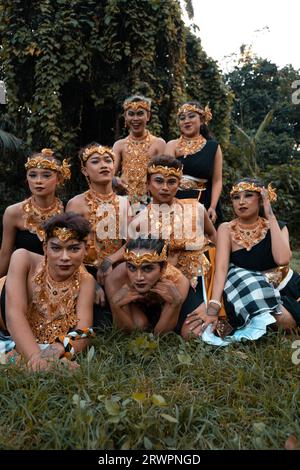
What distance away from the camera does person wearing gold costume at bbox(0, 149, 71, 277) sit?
3.80 meters

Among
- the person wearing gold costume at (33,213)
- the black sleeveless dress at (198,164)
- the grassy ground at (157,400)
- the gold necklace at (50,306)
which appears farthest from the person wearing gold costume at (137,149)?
the grassy ground at (157,400)

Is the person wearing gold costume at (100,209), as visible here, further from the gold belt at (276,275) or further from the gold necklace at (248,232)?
the gold belt at (276,275)

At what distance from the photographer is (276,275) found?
12.1ft

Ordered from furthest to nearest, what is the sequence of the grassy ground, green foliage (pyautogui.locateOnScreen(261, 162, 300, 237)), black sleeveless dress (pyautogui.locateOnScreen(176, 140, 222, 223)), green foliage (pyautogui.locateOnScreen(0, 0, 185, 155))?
green foliage (pyautogui.locateOnScreen(261, 162, 300, 237)) → green foliage (pyautogui.locateOnScreen(0, 0, 185, 155)) → black sleeveless dress (pyautogui.locateOnScreen(176, 140, 222, 223)) → the grassy ground

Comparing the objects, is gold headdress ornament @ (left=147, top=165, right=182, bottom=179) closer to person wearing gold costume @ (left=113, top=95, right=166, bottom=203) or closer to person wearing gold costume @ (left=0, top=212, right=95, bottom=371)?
person wearing gold costume @ (left=0, top=212, right=95, bottom=371)

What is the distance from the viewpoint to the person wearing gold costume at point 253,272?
11.3ft

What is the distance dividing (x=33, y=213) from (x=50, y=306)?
104 cm

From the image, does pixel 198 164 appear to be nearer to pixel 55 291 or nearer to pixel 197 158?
pixel 197 158

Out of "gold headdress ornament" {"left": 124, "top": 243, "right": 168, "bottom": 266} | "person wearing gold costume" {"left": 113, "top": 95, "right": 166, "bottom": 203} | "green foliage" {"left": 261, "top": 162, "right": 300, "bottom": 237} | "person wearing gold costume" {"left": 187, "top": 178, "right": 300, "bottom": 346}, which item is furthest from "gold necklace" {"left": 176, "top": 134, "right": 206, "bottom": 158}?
"green foliage" {"left": 261, "top": 162, "right": 300, "bottom": 237}

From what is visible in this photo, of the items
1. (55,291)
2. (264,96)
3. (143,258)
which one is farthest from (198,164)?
(264,96)

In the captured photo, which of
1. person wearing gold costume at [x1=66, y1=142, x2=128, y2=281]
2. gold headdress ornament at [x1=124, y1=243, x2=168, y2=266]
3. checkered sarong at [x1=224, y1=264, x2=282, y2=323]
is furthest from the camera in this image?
person wearing gold costume at [x1=66, y1=142, x2=128, y2=281]

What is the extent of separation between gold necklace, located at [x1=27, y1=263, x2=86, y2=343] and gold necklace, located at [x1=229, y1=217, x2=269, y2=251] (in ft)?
4.66

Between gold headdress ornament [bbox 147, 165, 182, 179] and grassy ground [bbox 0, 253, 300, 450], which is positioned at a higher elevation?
gold headdress ornament [bbox 147, 165, 182, 179]

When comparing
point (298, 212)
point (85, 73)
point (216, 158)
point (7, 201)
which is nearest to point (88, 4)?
point (85, 73)
